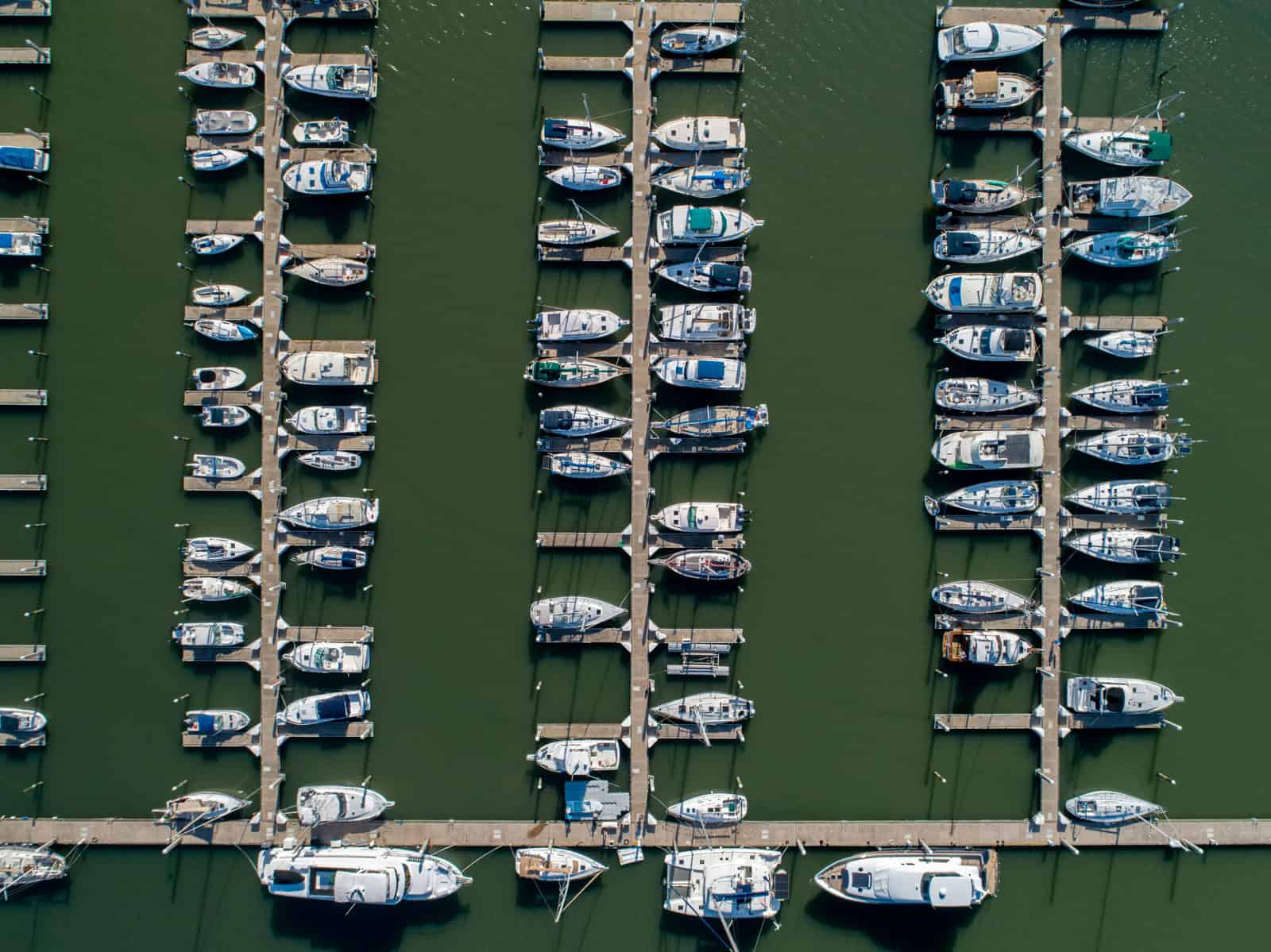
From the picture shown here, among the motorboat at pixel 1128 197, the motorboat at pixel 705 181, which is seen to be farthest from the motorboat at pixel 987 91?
the motorboat at pixel 705 181

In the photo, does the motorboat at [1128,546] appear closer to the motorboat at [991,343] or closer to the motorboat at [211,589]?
the motorboat at [991,343]

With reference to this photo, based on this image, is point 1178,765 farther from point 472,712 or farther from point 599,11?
point 599,11

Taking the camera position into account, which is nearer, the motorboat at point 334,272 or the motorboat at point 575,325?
the motorboat at point 575,325

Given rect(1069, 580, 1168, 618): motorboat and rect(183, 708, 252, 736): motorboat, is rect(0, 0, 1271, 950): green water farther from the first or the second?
rect(1069, 580, 1168, 618): motorboat

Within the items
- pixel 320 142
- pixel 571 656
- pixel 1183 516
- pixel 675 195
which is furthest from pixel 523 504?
pixel 1183 516

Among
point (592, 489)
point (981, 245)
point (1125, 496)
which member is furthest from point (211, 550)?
point (1125, 496)

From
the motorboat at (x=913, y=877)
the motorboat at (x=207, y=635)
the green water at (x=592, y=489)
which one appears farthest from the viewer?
the green water at (x=592, y=489)

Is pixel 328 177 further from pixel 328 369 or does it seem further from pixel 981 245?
pixel 981 245

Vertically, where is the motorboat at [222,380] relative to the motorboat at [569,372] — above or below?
below
